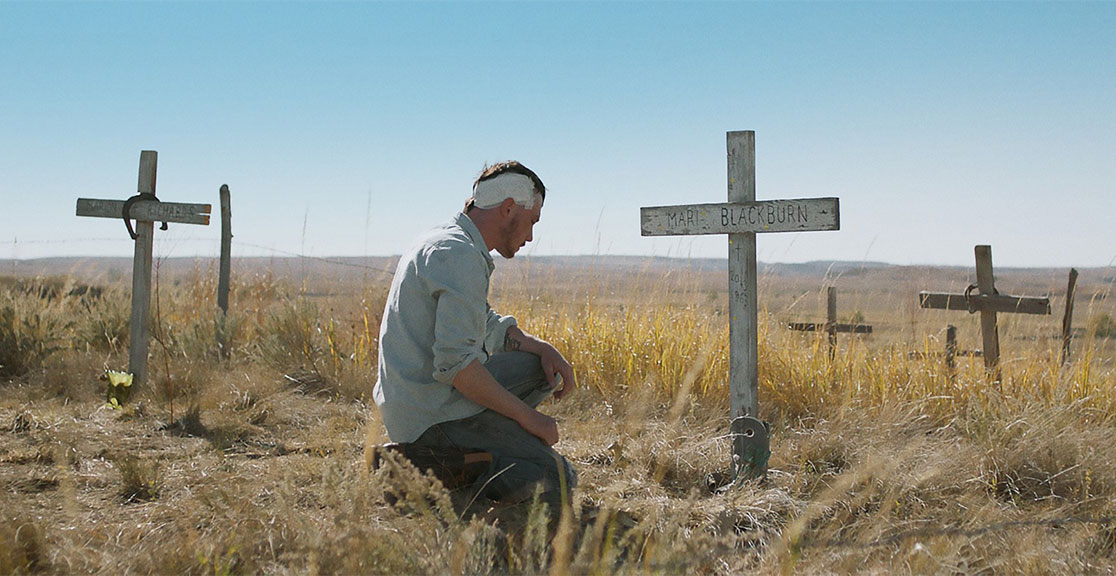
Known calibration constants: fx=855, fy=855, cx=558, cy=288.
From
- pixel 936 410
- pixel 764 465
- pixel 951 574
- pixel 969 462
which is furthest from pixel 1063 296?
pixel 951 574

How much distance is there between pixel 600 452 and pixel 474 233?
5.29ft

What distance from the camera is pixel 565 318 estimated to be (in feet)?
21.2

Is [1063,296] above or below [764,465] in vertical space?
above

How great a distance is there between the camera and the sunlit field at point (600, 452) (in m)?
2.84

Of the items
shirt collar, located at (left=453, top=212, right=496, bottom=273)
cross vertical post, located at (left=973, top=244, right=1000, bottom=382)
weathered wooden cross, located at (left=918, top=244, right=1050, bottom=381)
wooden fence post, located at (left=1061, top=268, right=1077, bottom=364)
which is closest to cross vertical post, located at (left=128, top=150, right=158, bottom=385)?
shirt collar, located at (left=453, top=212, right=496, bottom=273)

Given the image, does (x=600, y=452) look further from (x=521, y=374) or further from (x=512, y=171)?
(x=512, y=171)

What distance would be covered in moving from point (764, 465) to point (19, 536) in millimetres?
2986

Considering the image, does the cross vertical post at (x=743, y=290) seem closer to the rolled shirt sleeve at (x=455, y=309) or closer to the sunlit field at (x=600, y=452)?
the sunlit field at (x=600, y=452)

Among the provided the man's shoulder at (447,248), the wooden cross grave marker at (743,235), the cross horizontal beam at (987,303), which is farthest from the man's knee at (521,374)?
the cross horizontal beam at (987,303)

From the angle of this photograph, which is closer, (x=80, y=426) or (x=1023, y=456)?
(x=1023, y=456)

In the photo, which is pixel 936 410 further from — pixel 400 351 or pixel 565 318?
pixel 400 351

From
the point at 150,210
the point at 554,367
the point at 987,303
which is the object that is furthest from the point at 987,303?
the point at 150,210

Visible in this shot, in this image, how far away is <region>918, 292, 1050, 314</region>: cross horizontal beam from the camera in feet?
20.4

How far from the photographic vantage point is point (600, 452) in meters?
4.43
